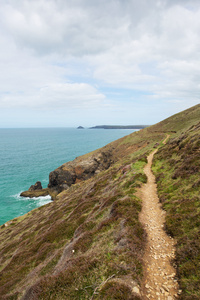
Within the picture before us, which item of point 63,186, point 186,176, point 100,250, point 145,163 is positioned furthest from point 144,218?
point 63,186

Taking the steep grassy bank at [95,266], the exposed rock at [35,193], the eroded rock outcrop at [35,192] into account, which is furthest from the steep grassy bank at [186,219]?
the eroded rock outcrop at [35,192]

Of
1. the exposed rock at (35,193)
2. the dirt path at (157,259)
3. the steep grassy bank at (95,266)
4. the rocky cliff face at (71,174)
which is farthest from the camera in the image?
the exposed rock at (35,193)

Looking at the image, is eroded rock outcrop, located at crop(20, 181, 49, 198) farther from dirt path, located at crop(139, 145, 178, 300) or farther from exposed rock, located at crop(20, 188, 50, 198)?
dirt path, located at crop(139, 145, 178, 300)

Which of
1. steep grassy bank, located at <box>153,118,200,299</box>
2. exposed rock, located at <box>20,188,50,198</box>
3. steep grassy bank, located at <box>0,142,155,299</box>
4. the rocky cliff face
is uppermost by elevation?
steep grassy bank, located at <box>153,118,200,299</box>

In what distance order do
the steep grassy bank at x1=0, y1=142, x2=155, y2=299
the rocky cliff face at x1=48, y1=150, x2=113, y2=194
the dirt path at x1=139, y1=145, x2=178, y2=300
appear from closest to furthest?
1. the dirt path at x1=139, y1=145, x2=178, y2=300
2. the steep grassy bank at x1=0, y1=142, x2=155, y2=299
3. the rocky cliff face at x1=48, y1=150, x2=113, y2=194

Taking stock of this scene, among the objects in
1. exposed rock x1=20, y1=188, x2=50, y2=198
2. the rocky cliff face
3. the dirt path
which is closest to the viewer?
the dirt path

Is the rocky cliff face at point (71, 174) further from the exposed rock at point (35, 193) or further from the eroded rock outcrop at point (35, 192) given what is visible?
the eroded rock outcrop at point (35, 192)

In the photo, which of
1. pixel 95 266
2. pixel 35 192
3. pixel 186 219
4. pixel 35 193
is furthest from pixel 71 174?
pixel 186 219

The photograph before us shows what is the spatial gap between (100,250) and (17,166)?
11649 centimetres

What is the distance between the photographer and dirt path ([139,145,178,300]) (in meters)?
6.89

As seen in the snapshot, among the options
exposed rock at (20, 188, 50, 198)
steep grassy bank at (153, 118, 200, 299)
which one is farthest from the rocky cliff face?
steep grassy bank at (153, 118, 200, 299)

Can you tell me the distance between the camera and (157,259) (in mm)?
8828

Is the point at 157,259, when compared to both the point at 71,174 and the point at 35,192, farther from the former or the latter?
the point at 35,192

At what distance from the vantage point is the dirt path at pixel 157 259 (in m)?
6.89
